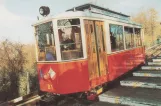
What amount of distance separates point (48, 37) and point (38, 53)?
1085 mm

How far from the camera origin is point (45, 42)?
25.4 ft

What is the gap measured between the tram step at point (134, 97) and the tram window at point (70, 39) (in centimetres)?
279

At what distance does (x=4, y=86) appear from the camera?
455 inches

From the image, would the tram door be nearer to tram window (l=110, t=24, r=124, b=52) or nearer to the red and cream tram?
the red and cream tram

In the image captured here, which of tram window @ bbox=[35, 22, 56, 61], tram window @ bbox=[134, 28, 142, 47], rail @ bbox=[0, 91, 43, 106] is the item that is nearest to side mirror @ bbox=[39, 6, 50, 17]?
tram window @ bbox=[35, 22, 56, 61]

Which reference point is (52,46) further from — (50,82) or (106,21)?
(106,21)

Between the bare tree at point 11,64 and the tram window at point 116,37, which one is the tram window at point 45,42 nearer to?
the tram window at point 116,37

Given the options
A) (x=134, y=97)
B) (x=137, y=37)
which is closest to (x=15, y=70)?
(x=137, y=37)

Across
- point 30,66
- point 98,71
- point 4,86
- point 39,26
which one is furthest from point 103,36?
point 30,66

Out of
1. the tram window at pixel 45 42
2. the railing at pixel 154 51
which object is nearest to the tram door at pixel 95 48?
the tram window at pixel 45 42

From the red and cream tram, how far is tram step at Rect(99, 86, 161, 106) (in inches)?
103

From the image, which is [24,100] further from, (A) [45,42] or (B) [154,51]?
(B) [154,51]

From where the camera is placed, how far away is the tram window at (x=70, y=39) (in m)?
7.15

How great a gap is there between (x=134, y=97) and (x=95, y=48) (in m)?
3.98
